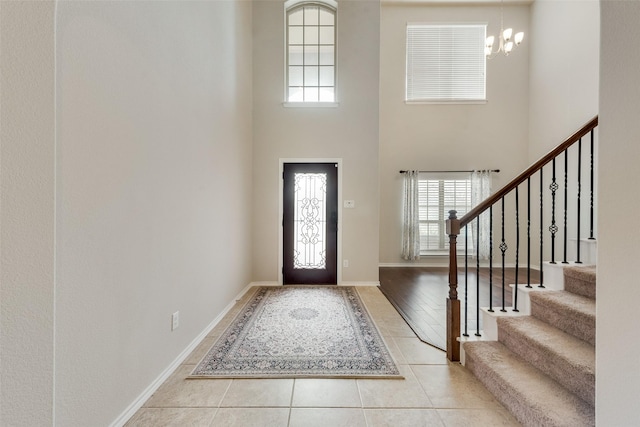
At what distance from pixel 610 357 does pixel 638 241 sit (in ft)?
1.50

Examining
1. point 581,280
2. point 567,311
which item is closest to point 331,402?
point 567,311

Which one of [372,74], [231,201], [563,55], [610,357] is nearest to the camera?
[610,357]

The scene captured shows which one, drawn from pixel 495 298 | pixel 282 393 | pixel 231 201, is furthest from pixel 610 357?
pixel 231 201

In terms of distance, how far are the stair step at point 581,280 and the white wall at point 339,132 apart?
8.84 feet

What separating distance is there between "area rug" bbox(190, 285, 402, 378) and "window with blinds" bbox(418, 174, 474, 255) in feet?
10.3

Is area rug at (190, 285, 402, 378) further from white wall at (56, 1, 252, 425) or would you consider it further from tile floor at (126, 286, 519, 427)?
white wall at (56, 1, 252, 425)

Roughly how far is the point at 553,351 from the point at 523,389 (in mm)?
290

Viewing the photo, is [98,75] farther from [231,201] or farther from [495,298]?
[495,298]

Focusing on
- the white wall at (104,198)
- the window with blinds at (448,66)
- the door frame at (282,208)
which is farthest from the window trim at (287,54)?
the window with blinds at (448,66)

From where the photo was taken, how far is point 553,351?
1.70 metres

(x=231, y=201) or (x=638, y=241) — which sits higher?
(x=231, y=201)

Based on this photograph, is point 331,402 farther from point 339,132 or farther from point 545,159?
point 339,132

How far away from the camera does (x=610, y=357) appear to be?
1.10 metres

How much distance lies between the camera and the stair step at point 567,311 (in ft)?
5.73
